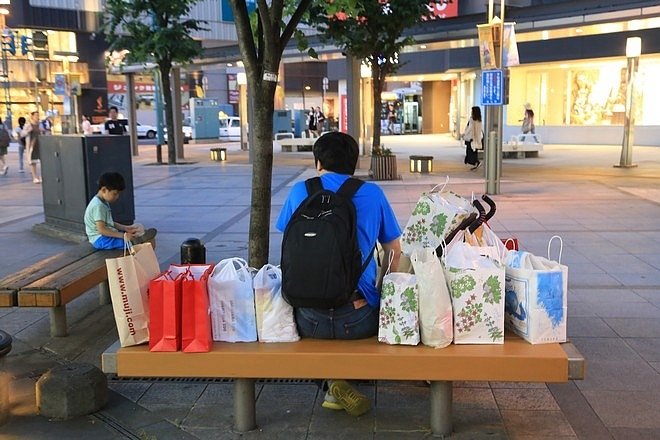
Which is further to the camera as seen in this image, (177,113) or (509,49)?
(177,113)

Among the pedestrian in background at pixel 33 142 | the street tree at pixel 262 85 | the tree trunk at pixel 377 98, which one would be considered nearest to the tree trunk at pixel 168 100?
the pedestrian in background at pixel 33 142

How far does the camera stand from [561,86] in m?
31.1

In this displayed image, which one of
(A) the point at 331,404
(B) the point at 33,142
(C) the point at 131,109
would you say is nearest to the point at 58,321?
(A) the point at 331,404

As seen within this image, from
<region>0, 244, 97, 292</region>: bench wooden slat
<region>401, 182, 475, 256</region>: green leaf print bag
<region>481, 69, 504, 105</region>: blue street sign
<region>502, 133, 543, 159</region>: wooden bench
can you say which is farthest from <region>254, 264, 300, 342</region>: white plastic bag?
<region>502, 133, 543, 159</region>: wooden bench

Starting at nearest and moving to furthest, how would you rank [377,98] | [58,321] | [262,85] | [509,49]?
[262,85] → [58,321] → [509,49] → [377,98]

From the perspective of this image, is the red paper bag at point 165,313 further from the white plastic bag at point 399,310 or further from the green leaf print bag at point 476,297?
the green leaf print bag at point 476,297

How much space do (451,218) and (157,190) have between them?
12.3m

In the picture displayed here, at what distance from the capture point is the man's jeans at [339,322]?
351cm

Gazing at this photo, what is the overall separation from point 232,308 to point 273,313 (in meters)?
0.22

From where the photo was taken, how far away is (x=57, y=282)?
4.98 m

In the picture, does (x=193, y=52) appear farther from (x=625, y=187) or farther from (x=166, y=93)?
(x=625, y=187)

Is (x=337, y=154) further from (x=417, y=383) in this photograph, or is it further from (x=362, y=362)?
(x=417, y=383)

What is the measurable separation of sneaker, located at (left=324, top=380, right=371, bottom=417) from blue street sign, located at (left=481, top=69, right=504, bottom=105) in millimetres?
10095

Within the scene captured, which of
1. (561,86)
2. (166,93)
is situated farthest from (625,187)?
(561,86)
